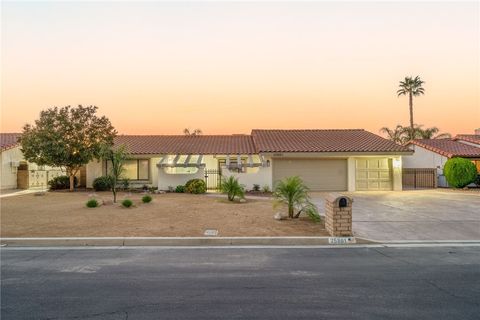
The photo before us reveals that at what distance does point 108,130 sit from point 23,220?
13.1m

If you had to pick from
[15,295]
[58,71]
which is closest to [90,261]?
[15,295]

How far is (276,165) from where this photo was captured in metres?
25.1

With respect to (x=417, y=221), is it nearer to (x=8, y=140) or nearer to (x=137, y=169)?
(x=137, y=169)

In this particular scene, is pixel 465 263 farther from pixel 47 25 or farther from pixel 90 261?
pixel 47 25

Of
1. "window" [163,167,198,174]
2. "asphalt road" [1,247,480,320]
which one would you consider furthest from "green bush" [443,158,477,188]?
"asphalt road" [1,247,480,320]

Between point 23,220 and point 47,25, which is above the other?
point 47,25

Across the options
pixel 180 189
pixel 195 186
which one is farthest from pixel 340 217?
pixel 180 189

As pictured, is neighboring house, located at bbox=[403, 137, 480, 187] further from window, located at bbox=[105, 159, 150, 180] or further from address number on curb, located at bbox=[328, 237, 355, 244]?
address number on curb, located at bbox=[328, 237, 355, 244]

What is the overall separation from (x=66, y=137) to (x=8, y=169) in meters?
7.56

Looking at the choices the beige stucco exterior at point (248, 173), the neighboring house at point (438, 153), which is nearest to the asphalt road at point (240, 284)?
the beige stucco exterior at point (248, 173)

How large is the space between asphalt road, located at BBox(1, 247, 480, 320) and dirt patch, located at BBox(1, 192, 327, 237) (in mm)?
1584

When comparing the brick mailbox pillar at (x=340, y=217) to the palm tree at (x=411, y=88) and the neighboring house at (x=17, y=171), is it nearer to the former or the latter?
the neighboring house at (x=17, y=171)

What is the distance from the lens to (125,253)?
26.6 ft

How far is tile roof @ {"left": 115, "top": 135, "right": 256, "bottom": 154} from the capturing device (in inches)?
1038
